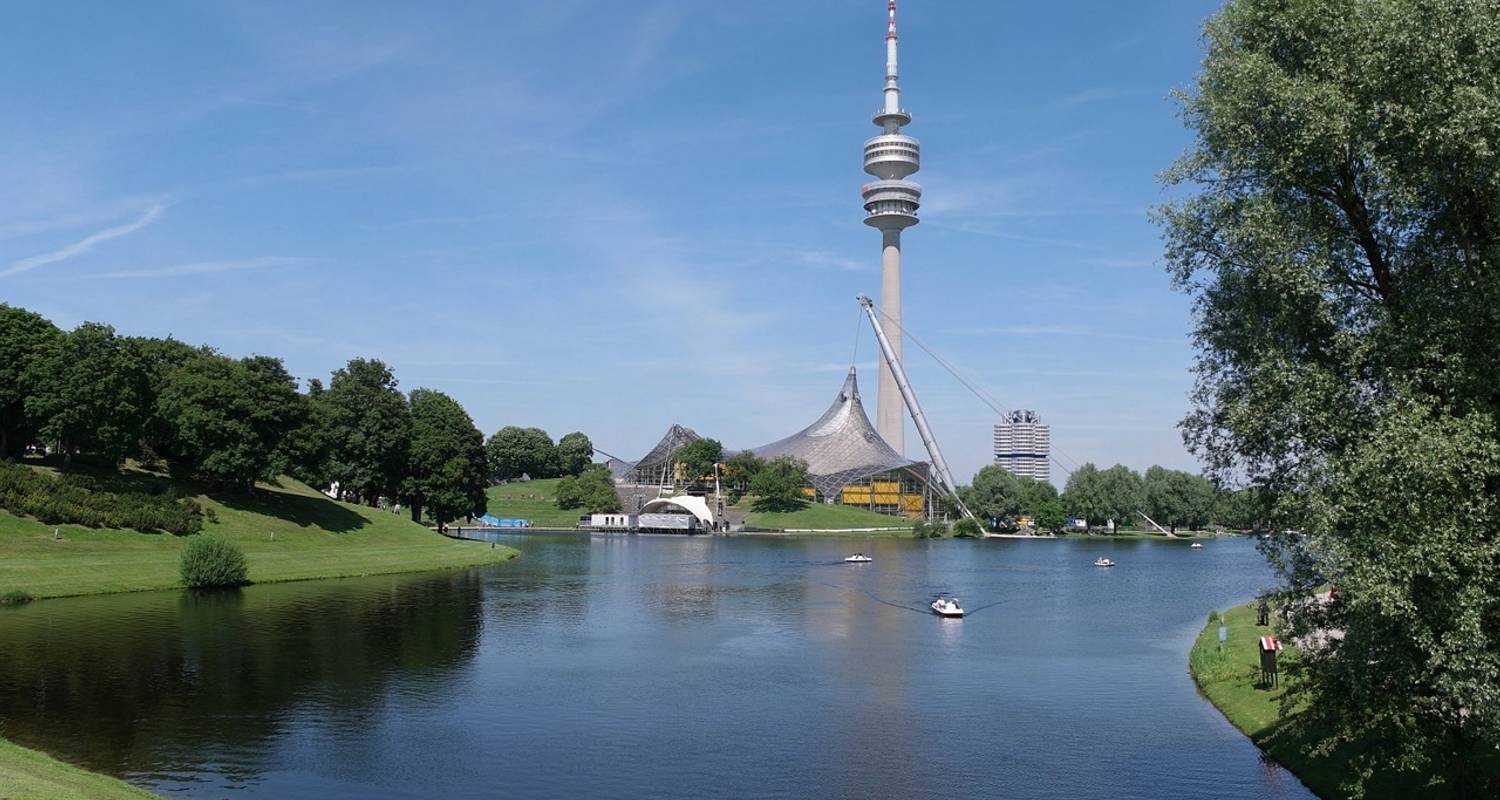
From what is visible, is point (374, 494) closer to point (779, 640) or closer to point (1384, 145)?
point (779, 640)

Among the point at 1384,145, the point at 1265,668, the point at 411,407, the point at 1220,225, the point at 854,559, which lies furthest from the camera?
the point at 411,407

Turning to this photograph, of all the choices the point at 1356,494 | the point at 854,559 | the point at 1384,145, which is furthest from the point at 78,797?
the point at 854,559

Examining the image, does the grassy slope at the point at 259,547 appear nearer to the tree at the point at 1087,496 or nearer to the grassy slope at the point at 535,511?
the grassy slope at the point at 535,511

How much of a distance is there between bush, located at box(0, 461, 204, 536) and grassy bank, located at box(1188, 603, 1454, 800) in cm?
5692

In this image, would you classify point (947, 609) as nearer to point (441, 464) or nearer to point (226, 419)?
point (226, 419)

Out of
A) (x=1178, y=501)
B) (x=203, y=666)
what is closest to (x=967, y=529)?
(x=1178, y=501)

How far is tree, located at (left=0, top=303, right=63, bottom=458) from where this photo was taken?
66250 millimetres

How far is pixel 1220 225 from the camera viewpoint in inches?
775

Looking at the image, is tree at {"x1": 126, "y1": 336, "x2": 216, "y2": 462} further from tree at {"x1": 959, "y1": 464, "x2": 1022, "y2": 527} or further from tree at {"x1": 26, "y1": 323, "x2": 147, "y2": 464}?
tree at {"x1": 959, "y1": 464, "x2": 1022, "y2": 527}

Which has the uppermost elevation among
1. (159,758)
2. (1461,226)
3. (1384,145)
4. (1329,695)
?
(1384,145)

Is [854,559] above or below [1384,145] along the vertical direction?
below

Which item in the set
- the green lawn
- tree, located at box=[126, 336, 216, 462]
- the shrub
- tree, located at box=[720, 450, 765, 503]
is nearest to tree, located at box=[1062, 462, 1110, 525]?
the green lawn

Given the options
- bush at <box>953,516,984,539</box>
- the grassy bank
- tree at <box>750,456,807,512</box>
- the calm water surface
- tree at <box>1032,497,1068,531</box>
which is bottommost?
the calm water surface

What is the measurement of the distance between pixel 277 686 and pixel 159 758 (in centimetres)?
895
